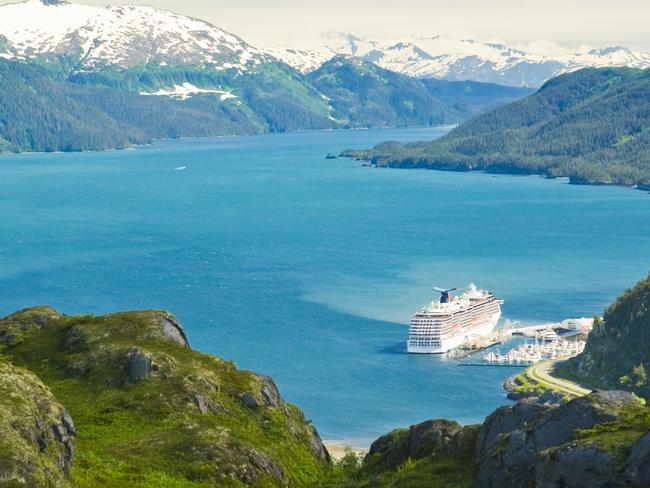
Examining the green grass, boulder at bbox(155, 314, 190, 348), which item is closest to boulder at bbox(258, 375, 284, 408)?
boulder at bbox(155, 314, 190, 348)

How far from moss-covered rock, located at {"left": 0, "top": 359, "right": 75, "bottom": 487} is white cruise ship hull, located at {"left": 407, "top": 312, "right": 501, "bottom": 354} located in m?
99.7

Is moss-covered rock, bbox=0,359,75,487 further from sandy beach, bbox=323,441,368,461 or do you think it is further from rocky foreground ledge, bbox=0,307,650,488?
sandy beach, bbox=323,441,368,461

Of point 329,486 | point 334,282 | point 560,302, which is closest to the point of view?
point 329,486

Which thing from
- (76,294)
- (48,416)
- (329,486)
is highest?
(48,416)

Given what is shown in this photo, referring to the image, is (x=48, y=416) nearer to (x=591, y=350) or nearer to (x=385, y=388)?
(x=385, y=388)

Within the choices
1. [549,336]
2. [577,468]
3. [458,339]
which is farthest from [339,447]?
[577,468]

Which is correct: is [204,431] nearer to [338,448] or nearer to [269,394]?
[269,394]

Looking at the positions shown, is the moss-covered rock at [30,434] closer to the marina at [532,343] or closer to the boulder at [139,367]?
the boulder at [139,367]

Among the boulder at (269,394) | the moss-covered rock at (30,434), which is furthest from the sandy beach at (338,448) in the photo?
the moss-covered rock at (30,434)

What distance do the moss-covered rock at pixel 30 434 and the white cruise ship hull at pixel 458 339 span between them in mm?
99750

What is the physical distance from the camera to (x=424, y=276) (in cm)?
19888

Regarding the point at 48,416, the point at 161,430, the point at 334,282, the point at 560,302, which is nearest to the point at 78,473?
the point at 48,416

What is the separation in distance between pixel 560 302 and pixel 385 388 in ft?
173

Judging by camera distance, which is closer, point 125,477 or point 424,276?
point 125,477
